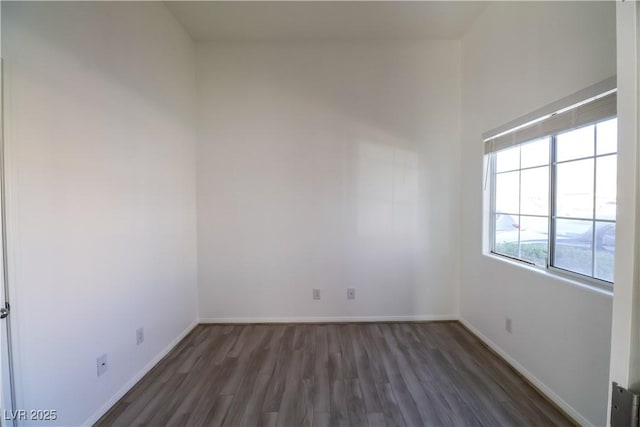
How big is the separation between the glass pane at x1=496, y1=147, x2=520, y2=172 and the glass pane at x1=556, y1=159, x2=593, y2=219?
0.42 meters

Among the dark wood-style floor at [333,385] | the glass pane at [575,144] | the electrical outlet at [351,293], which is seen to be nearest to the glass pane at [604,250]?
the glass pane at [575,144]

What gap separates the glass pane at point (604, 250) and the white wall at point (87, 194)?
320cm

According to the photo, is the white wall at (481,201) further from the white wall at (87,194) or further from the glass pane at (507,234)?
the white wall at (87,194)

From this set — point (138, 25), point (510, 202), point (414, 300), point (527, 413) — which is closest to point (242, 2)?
point (138, 25)

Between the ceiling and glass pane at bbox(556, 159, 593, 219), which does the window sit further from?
the ceiling

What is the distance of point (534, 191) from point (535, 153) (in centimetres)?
31

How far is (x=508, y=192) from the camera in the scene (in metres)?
2.36

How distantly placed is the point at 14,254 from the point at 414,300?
10.7 ft

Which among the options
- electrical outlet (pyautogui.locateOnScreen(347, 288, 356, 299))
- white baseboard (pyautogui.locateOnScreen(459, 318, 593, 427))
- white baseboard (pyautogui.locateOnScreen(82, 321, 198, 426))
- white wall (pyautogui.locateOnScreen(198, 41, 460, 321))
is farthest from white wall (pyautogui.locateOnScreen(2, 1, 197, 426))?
white baseboard (pyautogui.locateOnScreen(459, 318, 593, 427))

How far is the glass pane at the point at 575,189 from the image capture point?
1.62m

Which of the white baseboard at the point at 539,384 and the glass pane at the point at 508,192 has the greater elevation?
the glass pane at the point at 508,192

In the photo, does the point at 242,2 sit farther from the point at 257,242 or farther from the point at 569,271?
the point at 569,271

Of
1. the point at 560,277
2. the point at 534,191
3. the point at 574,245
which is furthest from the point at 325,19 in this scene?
the point at 560,277

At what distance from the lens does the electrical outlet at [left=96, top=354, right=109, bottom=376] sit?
5.46ft
